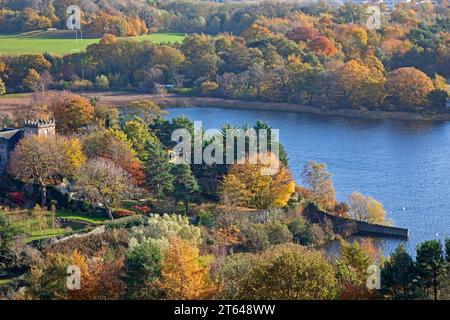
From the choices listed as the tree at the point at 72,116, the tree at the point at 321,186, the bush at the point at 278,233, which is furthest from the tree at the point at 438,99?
the bush at the point at 278,233

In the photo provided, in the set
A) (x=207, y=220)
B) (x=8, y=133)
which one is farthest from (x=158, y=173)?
(x=8, y=133)

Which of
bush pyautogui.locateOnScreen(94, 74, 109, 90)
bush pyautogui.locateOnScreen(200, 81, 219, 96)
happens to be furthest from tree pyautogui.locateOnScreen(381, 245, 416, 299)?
bush pyautogui.locateOnScreen(94, 74, 109, 90)

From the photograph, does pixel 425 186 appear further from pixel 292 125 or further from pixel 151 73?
pixel 151 73

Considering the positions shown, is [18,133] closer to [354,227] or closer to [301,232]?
[301,232]

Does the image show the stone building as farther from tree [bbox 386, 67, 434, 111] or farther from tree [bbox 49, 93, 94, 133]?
tree [bbox 386, 67, 434, 111]

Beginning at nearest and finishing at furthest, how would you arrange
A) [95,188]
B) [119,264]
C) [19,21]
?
[119,264], [95,188], [19,21]

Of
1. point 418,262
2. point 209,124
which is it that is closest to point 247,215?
point 418,262
